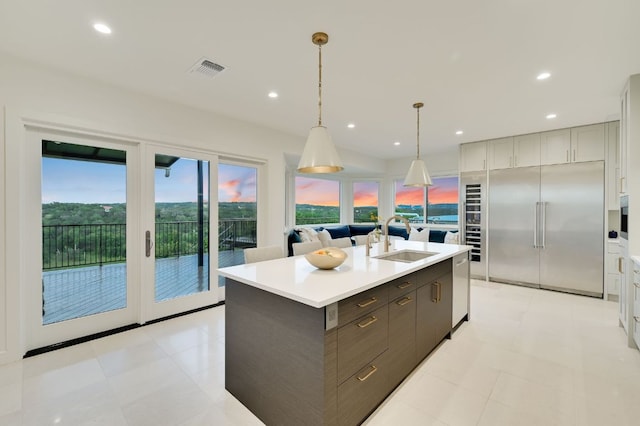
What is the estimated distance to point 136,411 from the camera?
1863 mm

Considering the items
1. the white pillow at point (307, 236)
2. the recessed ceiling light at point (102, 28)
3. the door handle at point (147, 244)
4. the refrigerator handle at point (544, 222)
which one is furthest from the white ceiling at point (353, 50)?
the white pillow at point (307, 236)

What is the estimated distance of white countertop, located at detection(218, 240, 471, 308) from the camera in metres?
1.49

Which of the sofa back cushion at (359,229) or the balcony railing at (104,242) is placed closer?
the balcony railing at (104,242)

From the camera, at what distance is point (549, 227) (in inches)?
177

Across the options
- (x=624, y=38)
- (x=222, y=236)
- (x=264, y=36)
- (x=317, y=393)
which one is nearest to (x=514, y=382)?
(x=317, y=393)

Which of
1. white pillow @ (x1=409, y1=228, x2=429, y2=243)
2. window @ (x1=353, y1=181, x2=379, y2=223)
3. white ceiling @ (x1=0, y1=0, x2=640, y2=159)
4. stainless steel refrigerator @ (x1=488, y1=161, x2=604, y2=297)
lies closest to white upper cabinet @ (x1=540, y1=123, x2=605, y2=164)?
stainless steel refrigerator @ (x1=488, y1=161, x2=604, y2=297)

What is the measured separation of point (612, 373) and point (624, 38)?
8.52 ft

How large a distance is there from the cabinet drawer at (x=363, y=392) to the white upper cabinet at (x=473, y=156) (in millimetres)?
Answer: 4473

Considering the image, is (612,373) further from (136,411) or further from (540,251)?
(136,411)

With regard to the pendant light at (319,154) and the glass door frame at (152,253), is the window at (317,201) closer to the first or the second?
the glass door frame at (152,253)

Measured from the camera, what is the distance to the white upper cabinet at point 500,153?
484 centimetres

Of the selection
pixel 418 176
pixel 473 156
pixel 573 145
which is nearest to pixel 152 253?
pixel 418 176

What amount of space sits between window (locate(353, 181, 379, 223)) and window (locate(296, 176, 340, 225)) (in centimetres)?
47

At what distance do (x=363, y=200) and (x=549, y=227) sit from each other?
3979mm
